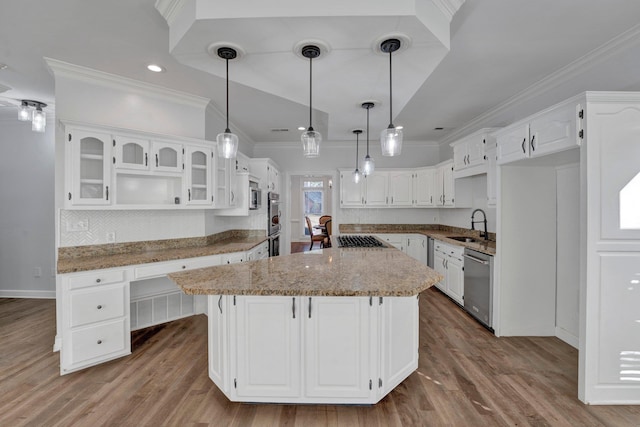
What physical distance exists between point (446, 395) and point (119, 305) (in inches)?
110

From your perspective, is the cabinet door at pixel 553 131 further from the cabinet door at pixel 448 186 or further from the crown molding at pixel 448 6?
the cabinet door at pixel 448 186

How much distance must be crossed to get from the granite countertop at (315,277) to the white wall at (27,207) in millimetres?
3614

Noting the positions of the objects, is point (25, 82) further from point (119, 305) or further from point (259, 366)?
point (259, 366)

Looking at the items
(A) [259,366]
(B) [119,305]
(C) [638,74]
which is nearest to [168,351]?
(B) [119,305]

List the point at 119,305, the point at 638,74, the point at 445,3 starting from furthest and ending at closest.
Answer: the point at 119,305 < the point at 638,74 < the point at 445,3

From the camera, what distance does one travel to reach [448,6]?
1.77 meters

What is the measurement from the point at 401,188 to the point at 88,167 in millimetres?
4741

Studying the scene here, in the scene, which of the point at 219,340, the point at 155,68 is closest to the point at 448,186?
the point at 219,340

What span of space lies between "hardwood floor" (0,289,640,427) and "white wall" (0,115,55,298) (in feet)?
4.55

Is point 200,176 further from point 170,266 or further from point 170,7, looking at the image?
point 170,7

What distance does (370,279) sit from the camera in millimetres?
1865

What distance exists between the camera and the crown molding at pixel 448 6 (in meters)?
1.71

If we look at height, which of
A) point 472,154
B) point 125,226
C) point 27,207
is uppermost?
point 472,154

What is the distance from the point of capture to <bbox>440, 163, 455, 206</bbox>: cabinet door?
4.79 m
